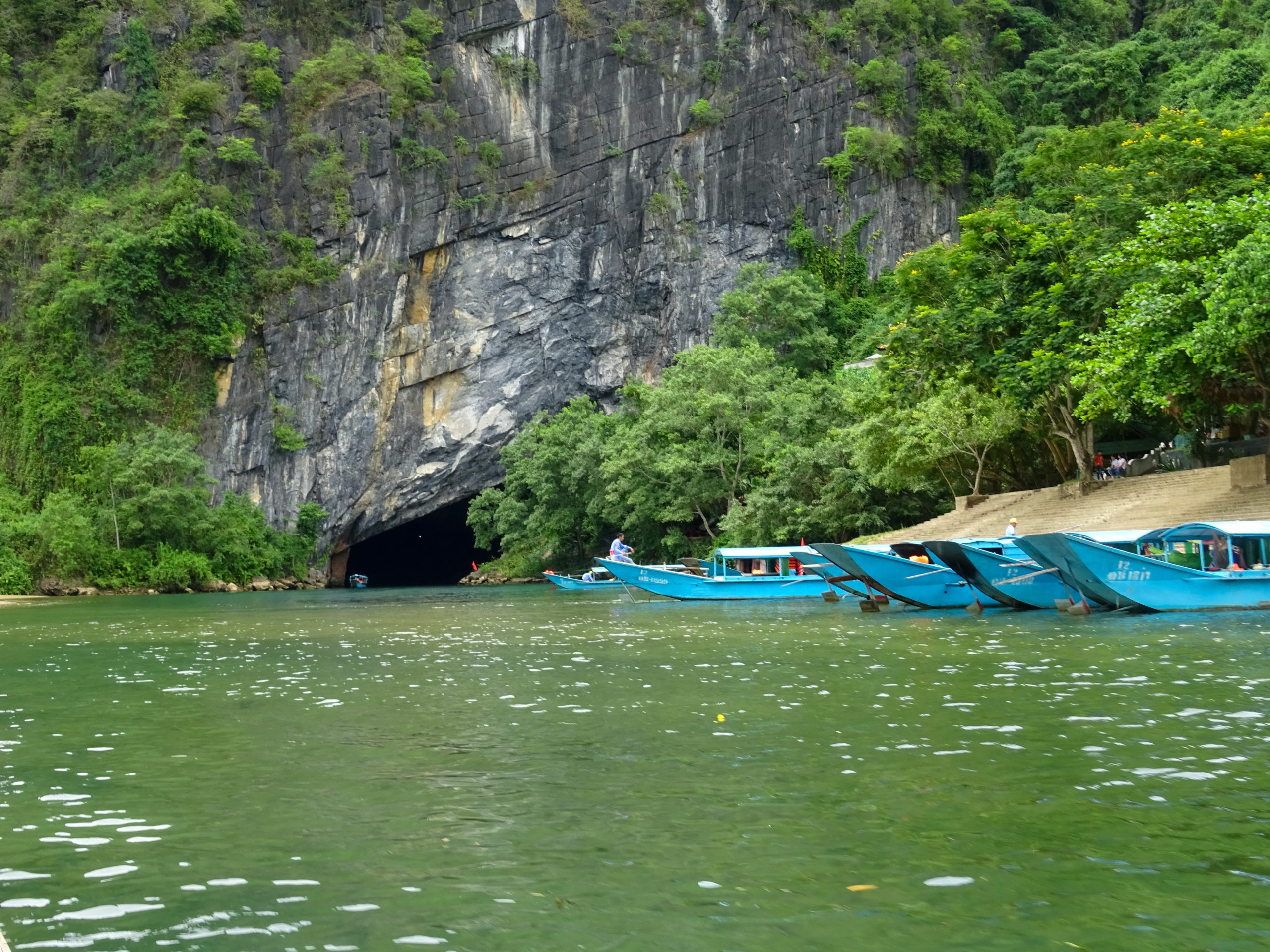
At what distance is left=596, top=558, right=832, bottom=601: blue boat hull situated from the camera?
31812mm

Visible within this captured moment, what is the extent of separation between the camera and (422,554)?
249 ft

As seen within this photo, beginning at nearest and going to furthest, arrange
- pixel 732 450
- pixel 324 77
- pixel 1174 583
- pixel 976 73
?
pixel 1174 583
pixel 732 450
pixel 324 77
pixel 976 73

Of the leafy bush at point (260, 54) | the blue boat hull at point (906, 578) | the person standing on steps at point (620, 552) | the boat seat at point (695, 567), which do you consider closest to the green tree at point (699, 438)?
the boat seat at point (695, 567)

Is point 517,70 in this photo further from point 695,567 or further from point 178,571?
point 695,567

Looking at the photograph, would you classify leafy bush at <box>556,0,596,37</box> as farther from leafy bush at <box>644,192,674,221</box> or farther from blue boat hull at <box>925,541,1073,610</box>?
blue boat hull at <box>925,541,1073,610</box>

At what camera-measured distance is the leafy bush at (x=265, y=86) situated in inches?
2223

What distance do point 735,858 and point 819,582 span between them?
2623cm

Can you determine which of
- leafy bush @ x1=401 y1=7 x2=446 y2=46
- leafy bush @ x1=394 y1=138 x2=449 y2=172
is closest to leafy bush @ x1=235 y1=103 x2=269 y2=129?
leafy bush @ x1=394 y1=138 x2=449 y2=172

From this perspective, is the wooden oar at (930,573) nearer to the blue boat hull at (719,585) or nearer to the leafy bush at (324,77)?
the blue boat hull at (719,585)

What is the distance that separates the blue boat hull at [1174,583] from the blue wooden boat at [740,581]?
10312 millimetres

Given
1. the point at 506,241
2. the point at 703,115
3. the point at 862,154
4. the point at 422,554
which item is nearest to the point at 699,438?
the point at 506,241

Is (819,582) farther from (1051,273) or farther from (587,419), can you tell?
(587,419)

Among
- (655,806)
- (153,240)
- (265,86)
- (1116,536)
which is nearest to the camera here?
(655,806)

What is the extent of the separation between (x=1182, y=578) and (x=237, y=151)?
45.9m
